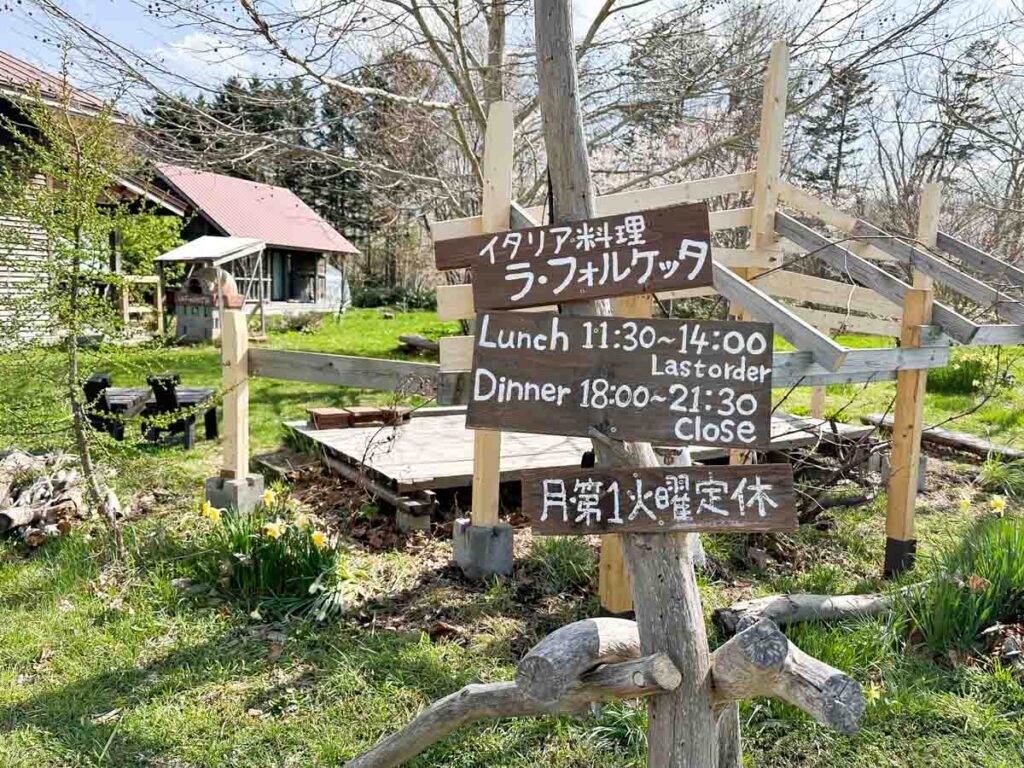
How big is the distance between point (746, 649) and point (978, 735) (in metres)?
1.64

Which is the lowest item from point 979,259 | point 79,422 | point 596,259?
point 79,422

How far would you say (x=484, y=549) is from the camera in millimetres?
4035

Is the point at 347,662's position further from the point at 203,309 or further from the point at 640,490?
the point at 203,309

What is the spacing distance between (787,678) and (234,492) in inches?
144

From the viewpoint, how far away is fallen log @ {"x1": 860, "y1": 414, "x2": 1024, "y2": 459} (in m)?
6.77

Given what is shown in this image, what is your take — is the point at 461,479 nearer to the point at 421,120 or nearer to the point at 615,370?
the point at 615,370

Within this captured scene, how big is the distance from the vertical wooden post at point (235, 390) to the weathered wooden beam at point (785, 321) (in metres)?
2.91

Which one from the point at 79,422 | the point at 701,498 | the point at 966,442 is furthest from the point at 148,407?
the point at 966,442

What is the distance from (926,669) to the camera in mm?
3141

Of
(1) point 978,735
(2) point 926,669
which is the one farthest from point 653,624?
(2) point 926,669

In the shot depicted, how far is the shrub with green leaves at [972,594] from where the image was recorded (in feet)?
10.6

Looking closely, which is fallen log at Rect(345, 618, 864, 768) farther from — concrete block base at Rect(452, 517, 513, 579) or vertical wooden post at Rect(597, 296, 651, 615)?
concrete block base at Rect(452, 517, 513, 579)

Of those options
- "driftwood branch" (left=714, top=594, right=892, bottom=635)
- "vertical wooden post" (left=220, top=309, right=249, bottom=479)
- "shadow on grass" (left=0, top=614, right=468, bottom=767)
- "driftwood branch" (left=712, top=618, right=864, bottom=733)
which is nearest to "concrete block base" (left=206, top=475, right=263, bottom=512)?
"vertical wooden post" (left=220, top=309, right=249, bottom=479)

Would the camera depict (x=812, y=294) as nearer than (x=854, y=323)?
Yes
